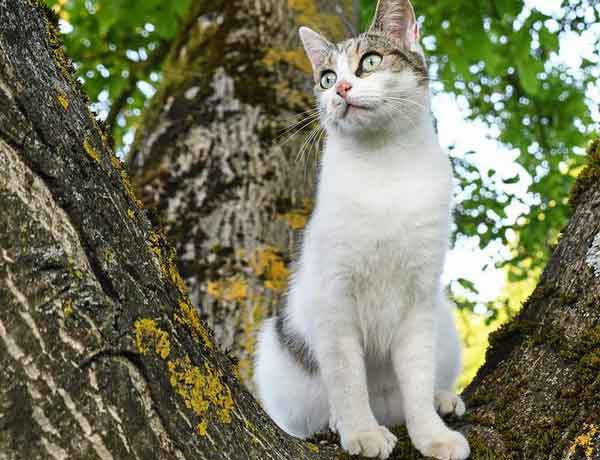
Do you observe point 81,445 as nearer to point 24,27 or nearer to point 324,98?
point 24,27

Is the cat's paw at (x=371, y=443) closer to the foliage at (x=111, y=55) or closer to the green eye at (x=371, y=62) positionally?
the green eye at (x=371, y=62)

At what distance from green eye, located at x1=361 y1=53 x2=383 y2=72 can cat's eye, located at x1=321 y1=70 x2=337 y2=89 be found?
14 cm

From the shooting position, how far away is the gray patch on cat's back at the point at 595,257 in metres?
2.05

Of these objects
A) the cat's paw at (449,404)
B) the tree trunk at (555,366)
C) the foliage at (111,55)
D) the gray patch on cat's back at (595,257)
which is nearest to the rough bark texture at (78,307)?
the tree trunk at (555,366)

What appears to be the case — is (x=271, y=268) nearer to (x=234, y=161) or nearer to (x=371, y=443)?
(x=234, y=161)

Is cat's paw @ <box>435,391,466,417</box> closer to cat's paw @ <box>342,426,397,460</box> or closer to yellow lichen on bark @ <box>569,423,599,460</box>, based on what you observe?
cat's paw @ <box>342,426,397,460</box>

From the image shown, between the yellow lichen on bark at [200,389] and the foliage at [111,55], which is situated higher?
the foliage at [111,55]

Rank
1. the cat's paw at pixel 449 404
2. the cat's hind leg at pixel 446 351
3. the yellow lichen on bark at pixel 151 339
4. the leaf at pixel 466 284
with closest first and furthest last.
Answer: the yellow lichen on bark at pixel 151 339 → the cat's paw at pixel 449 404 → the cat's hind leg at pixel 446 351 → the leaf at pixel 466 284

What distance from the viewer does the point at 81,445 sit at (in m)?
1.25

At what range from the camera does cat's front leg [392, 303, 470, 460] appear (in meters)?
2.09

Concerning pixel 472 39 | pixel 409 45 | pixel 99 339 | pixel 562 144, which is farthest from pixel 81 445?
pixel 562 144

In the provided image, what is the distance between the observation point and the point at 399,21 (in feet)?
9.36

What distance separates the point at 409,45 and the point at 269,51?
162 cm

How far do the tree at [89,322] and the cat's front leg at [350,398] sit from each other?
1.35 ft
